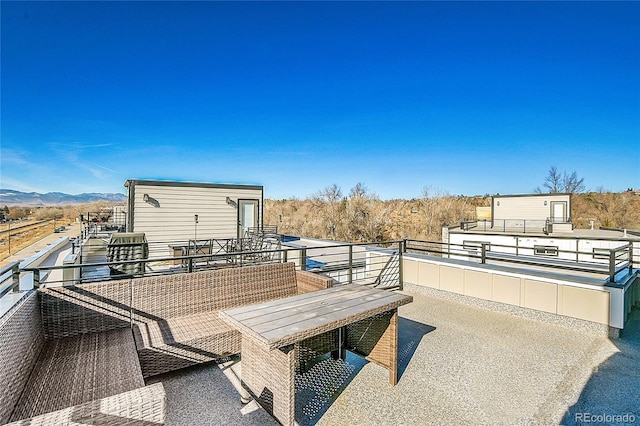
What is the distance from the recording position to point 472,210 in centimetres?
2130

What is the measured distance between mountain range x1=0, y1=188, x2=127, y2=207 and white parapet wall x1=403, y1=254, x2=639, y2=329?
12.9 metres

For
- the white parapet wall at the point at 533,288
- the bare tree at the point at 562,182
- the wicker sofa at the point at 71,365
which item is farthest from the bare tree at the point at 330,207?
the bare tree at the point at 562,182

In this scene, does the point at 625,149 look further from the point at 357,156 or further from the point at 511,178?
the point at 357,156

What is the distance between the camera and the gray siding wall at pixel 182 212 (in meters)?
8.56

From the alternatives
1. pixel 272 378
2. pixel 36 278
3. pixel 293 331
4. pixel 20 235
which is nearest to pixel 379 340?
pixel 272 378

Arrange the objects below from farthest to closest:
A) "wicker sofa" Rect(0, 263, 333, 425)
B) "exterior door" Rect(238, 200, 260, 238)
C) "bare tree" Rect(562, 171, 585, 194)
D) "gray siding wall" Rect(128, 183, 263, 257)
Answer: "bare tree" Rect(562, 171, 585, 194), "exterior door" Rect(238, 200, 260, 238), "gray siding wall" Rect(128, 183, 263, 257), "wicker sofa" Rect(0, 263, 333, 425)

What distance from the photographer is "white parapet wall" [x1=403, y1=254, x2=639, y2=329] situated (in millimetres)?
3449

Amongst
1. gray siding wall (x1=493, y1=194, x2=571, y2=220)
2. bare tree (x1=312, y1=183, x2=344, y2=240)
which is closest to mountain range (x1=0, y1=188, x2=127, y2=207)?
bare tree (x1=312, y1=183, x2=344, y2=240)

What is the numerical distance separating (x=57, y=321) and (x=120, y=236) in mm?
4475

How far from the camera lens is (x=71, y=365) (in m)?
1.99

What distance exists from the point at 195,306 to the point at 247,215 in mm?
7314

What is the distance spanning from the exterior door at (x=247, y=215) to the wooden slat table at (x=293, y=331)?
781 centimetres

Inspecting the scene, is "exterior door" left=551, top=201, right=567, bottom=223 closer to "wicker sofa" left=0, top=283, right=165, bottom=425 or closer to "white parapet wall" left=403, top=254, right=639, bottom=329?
"white parapet wall" left=403, top=254, right=639, bottom=329

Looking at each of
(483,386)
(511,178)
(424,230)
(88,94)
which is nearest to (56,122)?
(88,94)
